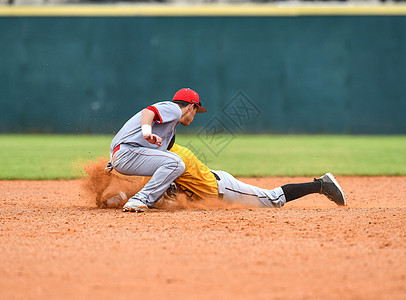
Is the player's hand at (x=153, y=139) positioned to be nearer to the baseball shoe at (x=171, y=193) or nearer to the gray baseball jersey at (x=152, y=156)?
the gray baseball jersey at (x=152, y=156)

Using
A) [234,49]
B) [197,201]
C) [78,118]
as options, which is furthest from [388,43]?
[197,201]

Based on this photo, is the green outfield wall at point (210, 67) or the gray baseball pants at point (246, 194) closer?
the gray baseball pants at point (246, 194)

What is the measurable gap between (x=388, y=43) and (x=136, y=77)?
7.86 m

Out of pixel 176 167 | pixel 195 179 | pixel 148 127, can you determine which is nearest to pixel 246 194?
pixel 195 179

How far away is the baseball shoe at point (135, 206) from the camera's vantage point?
4.80 meters

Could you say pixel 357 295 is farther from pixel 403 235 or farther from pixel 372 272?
pixel 403 235

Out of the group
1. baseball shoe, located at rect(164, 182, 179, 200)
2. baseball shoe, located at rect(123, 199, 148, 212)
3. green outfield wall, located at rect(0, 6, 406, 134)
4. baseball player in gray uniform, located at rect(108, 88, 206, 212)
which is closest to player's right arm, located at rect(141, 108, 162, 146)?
baseball player in gray uniform, located at rect(108, 88, 206, 212)

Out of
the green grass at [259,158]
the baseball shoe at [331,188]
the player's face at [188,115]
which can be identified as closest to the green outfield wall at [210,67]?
the green grass at [259,158]

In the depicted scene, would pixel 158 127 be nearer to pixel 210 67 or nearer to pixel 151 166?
pixel 151 166

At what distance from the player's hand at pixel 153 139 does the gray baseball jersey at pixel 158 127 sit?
0.17m

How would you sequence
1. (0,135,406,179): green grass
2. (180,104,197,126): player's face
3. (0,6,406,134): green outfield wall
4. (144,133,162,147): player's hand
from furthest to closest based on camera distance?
(0,6,406,134): green outfield wall → (0,135,406,179): green grass → (180,104,197,126): player's face → (144,133,162,147): player's hand

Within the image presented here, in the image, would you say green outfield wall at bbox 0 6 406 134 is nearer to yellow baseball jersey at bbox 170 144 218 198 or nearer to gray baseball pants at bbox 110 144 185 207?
yellow baseball jersey at bbox 170 144 218 198

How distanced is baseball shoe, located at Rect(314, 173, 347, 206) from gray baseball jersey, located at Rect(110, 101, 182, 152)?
147cm

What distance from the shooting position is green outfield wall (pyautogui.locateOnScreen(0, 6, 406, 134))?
1762 centimetres
